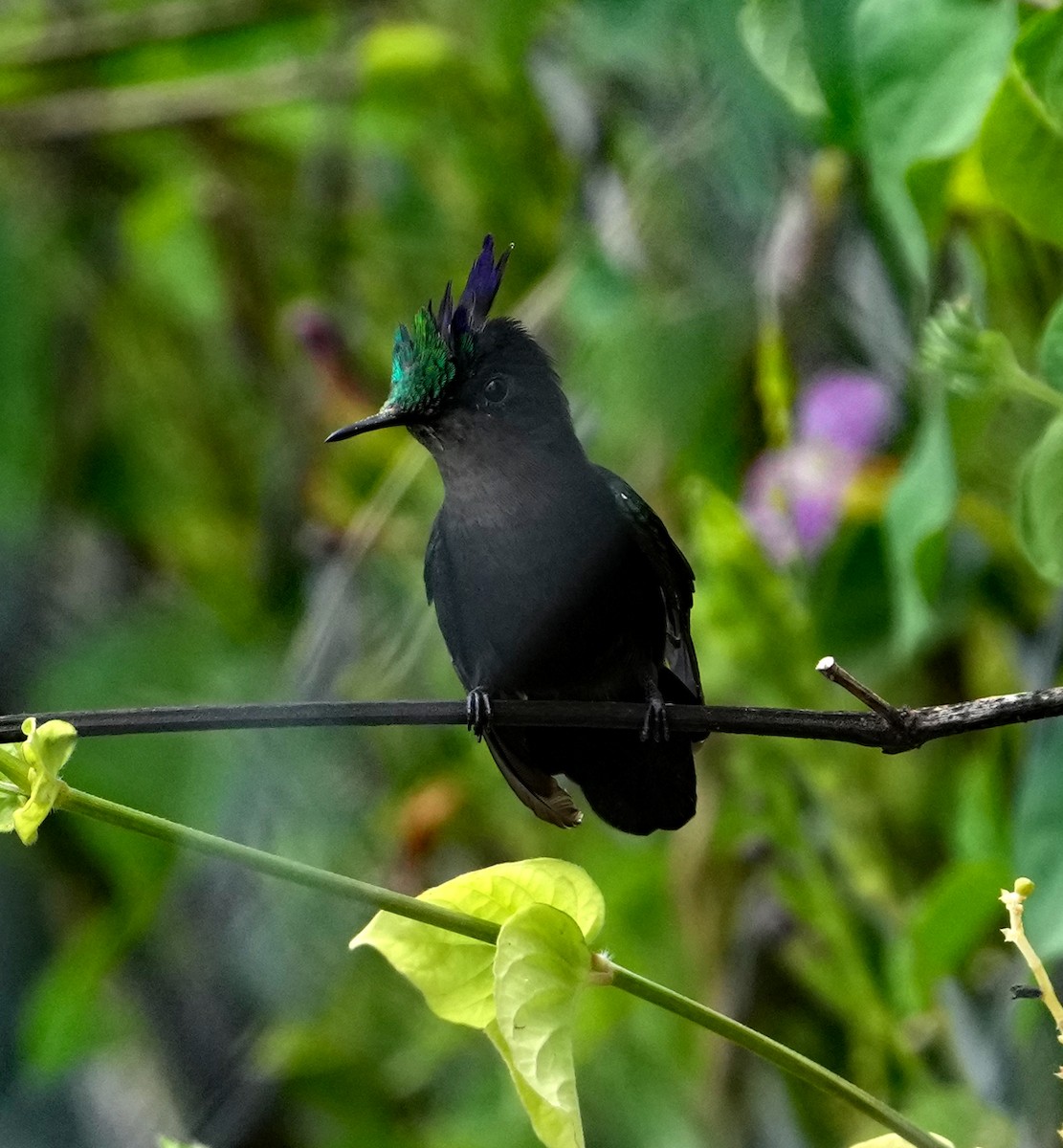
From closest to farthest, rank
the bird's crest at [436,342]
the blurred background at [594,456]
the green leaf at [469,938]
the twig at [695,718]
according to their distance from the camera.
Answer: the twig at [695,718] → the green leaf at [469,938] → the bird's crest at [436,342] → the blurred background at [594,456]

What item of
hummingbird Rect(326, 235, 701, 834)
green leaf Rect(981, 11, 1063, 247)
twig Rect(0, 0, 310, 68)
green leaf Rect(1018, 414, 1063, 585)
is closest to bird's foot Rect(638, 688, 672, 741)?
hummingbird Rect(326, 235, 701, 834)

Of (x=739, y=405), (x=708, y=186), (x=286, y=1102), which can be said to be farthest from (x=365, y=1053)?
(x=708, y=186)

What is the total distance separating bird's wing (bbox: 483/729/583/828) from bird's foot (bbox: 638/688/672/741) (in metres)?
0.08

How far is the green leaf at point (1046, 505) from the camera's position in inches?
30.1

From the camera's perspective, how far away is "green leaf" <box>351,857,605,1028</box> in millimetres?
612

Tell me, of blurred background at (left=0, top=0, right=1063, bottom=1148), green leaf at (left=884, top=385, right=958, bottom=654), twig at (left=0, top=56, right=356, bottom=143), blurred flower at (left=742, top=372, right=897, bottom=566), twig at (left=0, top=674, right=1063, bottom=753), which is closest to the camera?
twig at (left=0, top=674, right=1063, bottom=753)

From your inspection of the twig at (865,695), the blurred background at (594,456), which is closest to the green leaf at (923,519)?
the blurred background at (594,456)

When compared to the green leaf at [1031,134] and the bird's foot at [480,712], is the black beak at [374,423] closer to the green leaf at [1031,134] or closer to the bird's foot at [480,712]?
the bird's foot at [480,712]

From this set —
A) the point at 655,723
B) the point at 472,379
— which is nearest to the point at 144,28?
the point at 472,379

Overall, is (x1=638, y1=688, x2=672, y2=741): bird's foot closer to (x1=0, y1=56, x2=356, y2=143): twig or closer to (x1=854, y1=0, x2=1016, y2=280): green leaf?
(x1=854, y1=0, x2=1016, y2=280): green leaf

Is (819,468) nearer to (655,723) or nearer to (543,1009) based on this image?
(655,723)

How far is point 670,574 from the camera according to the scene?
0.85 meters

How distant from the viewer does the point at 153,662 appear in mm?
1648

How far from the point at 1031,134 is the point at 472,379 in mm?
293
